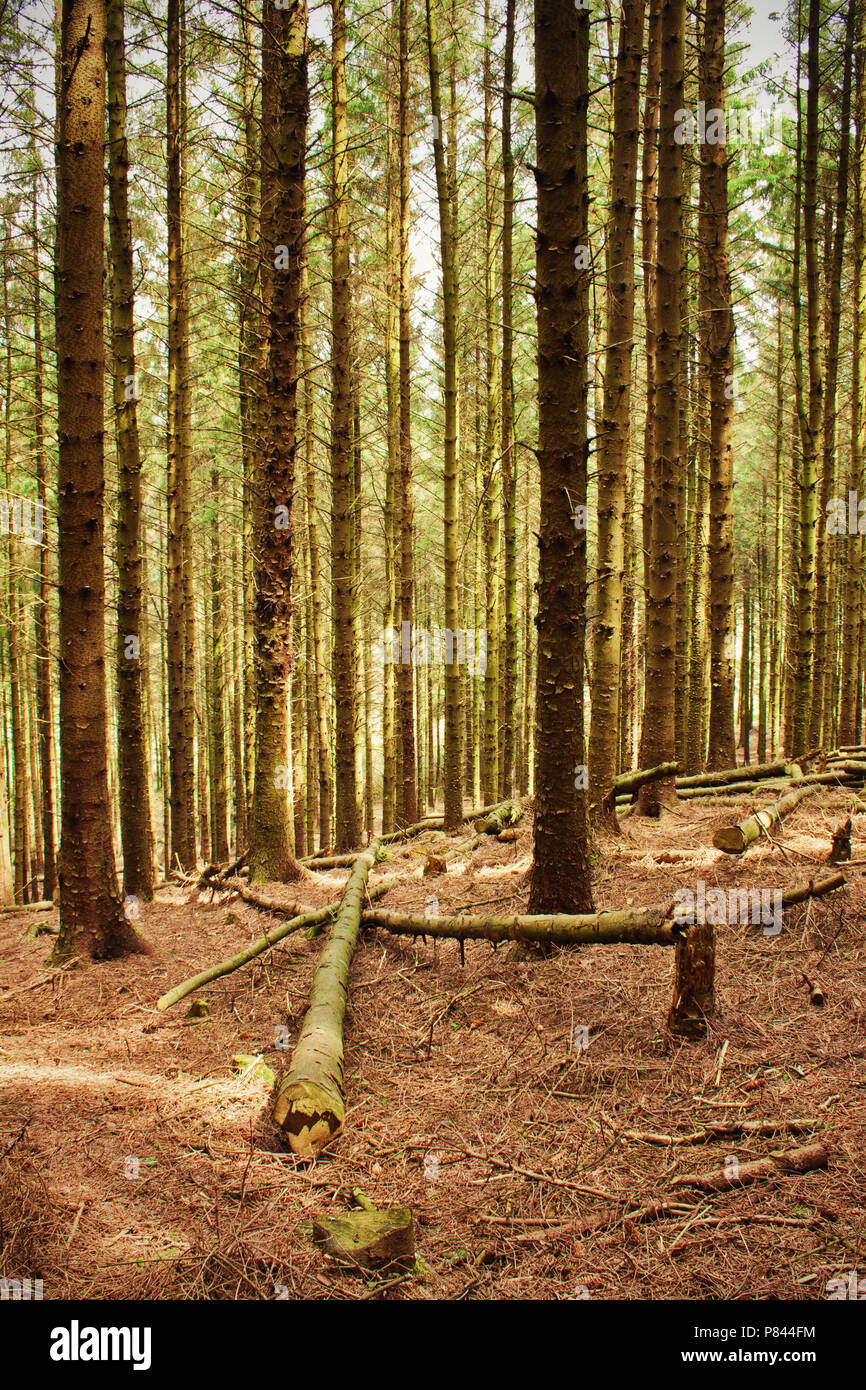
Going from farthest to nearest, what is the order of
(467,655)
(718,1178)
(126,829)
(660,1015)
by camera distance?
(467,655) → (126,829) → (660,1015) → (718,1178)

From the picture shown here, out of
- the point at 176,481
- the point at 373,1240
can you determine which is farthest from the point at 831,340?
the point at 373,1240

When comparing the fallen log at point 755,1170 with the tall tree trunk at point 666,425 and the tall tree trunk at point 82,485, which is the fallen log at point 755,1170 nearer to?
the tall tree trunk at point 82,485

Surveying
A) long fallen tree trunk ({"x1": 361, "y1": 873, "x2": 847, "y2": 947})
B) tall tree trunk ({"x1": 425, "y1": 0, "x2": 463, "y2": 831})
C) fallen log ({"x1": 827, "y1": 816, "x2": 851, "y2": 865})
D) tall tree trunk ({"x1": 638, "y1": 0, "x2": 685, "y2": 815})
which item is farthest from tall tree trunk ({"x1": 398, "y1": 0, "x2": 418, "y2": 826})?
fallen log ({"x1": 827, "y1": 816, "x2": 851, "y2": 865})

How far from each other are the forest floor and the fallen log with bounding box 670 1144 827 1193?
0.13 ft

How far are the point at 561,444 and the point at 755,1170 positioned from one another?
3880 millimetres

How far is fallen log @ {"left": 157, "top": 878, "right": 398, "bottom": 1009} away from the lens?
467cm

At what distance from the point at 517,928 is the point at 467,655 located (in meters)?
21.9

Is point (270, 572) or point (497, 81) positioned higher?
point (497, 81)

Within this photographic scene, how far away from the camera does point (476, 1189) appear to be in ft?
9.12

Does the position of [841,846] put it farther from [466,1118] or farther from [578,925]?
[466,1118]

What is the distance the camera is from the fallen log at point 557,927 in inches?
154

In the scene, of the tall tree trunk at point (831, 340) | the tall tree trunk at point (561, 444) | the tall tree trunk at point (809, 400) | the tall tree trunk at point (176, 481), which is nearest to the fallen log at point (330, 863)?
the tall tree trunk at point (176, 481)
